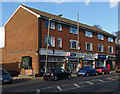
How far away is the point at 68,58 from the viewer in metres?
31.9

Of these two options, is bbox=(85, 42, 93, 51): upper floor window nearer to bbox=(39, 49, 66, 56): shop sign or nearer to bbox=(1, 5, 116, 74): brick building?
bbox=(1, 5, 116, 74): brick building

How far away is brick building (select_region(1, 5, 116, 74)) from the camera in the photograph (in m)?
27.3

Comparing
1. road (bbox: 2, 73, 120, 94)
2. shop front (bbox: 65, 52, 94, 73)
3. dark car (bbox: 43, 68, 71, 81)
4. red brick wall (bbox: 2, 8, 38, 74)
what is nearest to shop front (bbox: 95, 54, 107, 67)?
shop front (bbox: 65, 52, 94, 73)

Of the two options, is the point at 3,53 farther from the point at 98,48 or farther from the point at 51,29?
the point at 98,48

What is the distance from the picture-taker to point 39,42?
2700cm

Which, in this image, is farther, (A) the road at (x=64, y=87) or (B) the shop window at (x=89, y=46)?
(B) the shop window at (x=89, y=46)

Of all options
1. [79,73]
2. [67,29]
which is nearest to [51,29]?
[67,29]

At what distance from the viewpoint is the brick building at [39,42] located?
2728 centimetres

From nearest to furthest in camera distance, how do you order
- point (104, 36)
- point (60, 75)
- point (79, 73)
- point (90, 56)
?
point (60, 75), point (79, 73), point (90, 56), point (104, 36)

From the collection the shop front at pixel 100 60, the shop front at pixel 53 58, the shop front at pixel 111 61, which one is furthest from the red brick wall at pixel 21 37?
the shop front at pixel 111 61

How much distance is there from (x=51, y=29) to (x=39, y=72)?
26.1 ft

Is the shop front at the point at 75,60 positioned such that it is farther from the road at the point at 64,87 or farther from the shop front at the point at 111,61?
the road at the point at 64,87

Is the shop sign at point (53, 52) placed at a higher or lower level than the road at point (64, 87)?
higher

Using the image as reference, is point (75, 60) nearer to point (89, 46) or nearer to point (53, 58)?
point (53, 58)
